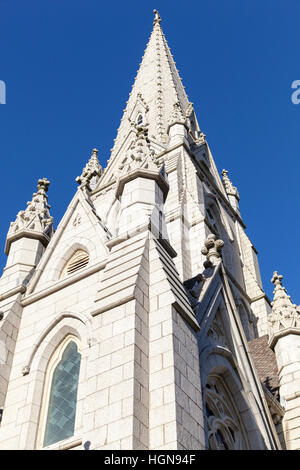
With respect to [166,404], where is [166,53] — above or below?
above

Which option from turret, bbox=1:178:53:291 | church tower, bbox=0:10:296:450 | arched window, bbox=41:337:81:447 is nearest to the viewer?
church tower, bbox=0:10:296:450

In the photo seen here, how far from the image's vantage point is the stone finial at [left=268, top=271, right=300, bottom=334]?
48.0ft

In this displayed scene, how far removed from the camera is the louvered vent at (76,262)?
1348 centimetres

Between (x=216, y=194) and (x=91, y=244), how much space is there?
20.3 metres

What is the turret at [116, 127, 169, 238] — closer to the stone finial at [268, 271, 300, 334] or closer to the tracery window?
the tracery window

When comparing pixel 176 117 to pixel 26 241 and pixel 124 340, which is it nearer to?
pixel 26 241

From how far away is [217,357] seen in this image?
11.1 meters

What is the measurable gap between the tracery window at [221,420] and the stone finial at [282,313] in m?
3.68

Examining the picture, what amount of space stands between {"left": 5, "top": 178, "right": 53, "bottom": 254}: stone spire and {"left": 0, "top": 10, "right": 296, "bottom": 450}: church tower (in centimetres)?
3

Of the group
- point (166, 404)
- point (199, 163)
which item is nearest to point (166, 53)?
point (199, 163)

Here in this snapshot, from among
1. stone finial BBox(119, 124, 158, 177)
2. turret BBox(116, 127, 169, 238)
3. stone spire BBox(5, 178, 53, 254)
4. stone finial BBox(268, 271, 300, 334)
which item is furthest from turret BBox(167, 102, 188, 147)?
turret BBox(116, 127, 169, 238)

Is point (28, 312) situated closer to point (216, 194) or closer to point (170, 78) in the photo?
point (216, 194)
